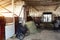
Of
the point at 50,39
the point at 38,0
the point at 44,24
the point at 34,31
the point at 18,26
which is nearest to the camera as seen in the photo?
the point at 50,39

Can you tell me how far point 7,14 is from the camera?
8141 millimetres

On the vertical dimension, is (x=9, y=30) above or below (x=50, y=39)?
above

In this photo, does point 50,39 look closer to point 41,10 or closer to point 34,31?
point 34,31

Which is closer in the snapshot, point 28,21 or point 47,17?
point 28,21

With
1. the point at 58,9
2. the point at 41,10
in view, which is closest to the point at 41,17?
the point at 41,10

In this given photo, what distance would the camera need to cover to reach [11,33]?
264 inches

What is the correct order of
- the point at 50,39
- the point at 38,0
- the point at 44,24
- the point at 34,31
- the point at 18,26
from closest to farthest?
the point at 50,39
the point at 18,26
the point at 34,31
the point at 38,0
the point at 44,24

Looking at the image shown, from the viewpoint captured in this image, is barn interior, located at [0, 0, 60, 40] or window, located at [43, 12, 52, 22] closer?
barn interior, located at [0, 0, 60, 40]

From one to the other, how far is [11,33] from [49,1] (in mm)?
3723

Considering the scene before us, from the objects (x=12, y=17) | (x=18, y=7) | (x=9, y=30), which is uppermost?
(x=18, y=7)

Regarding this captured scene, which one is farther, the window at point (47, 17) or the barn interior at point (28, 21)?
the window at point (47, 17)

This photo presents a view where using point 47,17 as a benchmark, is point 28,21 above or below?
below

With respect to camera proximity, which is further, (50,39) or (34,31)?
(34,31)

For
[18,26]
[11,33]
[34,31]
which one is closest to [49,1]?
[34,31]
